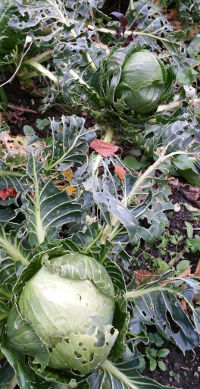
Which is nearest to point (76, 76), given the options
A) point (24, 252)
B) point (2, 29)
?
point (2, 29)

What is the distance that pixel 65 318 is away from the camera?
4.81ft

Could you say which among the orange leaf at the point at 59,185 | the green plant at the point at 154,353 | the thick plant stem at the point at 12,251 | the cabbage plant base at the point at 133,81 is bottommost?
the green plant at the point at 154,353

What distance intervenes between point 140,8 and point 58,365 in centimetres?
264

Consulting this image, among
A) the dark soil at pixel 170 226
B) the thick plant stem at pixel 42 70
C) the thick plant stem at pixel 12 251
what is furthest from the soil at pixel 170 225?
the thick plant stem at pixel 12 251

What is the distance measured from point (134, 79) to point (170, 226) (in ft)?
2.98

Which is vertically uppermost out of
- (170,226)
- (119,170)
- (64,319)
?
(64,319)

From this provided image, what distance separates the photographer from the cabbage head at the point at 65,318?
145cm

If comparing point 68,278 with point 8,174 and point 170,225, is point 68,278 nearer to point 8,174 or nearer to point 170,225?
point 8,174

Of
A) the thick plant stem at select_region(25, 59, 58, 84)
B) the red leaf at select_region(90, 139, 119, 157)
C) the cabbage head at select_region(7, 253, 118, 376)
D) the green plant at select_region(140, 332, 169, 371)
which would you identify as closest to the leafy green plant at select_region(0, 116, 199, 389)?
the cabbage head at select_region(7, 253, 118, 376)

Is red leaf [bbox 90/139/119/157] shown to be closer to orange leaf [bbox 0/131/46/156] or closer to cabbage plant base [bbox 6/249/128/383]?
orange leaf [bbox 0/131/46/156]

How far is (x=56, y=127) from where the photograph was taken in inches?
85.4

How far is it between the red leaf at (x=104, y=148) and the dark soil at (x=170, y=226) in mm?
372

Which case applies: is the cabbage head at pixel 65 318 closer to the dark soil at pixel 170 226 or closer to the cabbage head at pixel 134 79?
the dark soil at pixel 170 226

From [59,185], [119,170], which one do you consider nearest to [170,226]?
[119,170]
